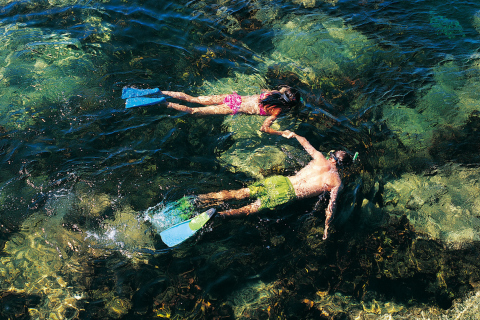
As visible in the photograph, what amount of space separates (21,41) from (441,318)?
11813mm

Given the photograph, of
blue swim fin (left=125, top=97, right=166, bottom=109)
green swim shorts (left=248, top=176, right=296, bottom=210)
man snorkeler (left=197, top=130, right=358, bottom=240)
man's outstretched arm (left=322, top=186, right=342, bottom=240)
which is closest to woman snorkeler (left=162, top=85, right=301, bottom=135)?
blue swim fin (left=125, top=97, right=166, bottom=109)

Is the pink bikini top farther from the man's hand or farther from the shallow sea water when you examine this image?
the man's hand

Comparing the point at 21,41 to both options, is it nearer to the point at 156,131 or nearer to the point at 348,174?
the point at 156,131

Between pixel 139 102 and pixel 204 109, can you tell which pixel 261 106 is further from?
pixel 139 102

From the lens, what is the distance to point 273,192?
588 cm

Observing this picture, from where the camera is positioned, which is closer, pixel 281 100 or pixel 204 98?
pixel 281 100

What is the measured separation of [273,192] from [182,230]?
6.19 ft

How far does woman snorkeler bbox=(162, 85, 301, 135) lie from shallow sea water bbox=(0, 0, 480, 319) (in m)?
0.27

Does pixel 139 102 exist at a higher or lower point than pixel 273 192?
higher

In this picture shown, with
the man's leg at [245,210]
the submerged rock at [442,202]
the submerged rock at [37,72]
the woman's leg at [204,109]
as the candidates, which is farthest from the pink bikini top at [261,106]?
the submerged rock at [37,72]

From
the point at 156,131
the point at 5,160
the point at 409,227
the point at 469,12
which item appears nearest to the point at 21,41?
the point at 5,160

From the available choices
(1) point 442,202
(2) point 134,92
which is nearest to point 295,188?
(1) point 442,202

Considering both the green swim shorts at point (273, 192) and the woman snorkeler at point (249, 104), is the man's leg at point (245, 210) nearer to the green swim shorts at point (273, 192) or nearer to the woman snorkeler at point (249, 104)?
the green swim shorts at point (273, 192)

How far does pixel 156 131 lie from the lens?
6727 mm
